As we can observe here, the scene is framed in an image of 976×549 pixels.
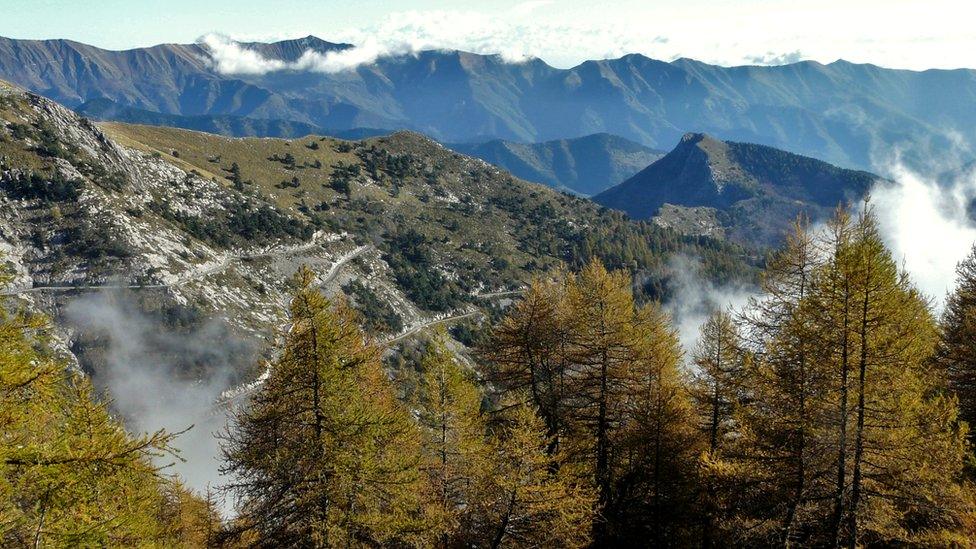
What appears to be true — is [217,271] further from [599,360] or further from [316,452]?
[316,452]

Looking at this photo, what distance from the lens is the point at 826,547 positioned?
1978 cm

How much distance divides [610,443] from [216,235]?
4419 inches

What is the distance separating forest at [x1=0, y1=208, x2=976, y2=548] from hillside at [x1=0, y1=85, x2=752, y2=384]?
6354 cm

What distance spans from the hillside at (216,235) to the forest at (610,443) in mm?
63537

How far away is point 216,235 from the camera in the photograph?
11762 centimetres

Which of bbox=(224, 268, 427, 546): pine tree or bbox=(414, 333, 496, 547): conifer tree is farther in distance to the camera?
bbox=(414, 333, 496, 547): conifer tree

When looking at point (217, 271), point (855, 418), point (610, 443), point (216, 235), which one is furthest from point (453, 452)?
point (216, 235)

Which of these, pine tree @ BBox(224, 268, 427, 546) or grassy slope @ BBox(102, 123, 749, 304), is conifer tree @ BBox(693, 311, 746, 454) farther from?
grassy slope @ BBox(102, 123, 749, 304)

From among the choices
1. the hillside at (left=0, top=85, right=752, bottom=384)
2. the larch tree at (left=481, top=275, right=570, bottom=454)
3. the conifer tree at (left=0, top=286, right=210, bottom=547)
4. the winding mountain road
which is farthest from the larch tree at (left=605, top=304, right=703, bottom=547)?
the winding mountain road

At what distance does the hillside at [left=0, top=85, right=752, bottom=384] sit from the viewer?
9175cm

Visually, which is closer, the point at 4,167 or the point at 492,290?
the point at 4,167

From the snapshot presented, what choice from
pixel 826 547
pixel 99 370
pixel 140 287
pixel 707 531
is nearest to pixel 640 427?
pixel 707 531

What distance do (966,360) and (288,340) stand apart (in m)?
32.4

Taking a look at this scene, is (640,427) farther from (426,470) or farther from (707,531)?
(426,470)
